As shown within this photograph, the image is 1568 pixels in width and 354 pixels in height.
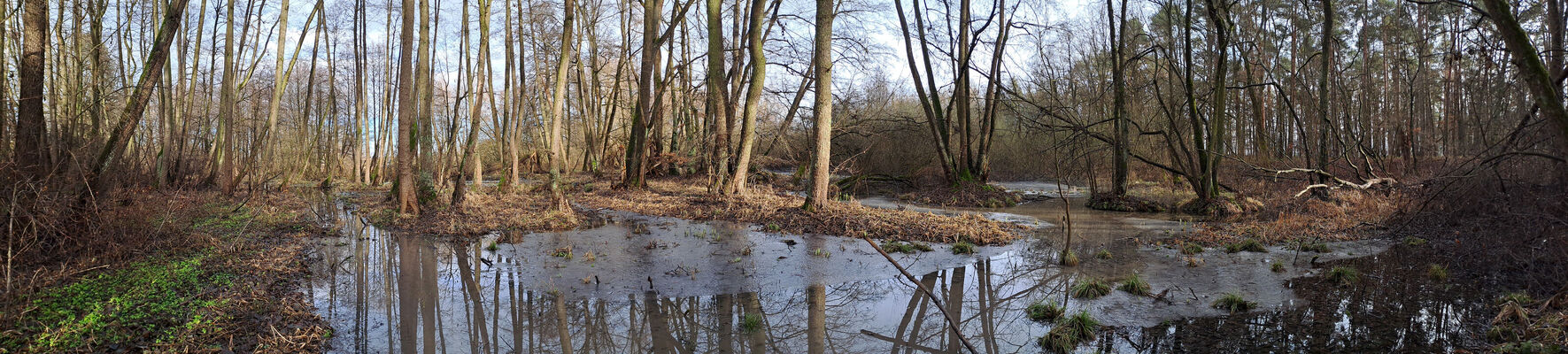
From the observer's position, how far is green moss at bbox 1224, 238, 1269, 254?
26.0 feet

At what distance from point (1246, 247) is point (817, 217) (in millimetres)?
5114

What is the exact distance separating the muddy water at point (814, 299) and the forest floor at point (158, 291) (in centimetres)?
35

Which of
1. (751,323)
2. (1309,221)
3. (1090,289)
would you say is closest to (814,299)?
(751,323)

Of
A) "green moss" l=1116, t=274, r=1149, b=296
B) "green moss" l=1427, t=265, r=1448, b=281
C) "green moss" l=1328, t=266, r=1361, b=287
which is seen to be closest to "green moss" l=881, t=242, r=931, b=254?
"green moss" l=1116, t=274, r=1149, b=296

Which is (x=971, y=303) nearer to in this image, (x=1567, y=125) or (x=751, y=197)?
(x=1567, y=125)

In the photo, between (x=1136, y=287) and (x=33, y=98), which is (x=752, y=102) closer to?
(x=1136, y=287)

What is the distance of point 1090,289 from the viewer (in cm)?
570

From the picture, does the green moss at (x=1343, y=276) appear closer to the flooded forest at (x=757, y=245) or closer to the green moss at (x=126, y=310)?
the flooded forest at (x=757, y=245)

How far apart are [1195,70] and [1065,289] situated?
22.8 metres

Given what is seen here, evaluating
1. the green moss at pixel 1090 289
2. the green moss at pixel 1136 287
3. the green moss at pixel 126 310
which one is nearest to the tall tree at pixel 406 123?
the green moss at pixel 126 310

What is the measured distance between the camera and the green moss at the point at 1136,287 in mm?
5688

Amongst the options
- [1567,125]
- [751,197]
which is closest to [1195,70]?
[751,197]

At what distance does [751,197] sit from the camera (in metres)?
12.3

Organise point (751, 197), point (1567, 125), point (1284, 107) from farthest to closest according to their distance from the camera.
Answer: point (1284, 107) → point (751, 197) → point (1567, 125)
